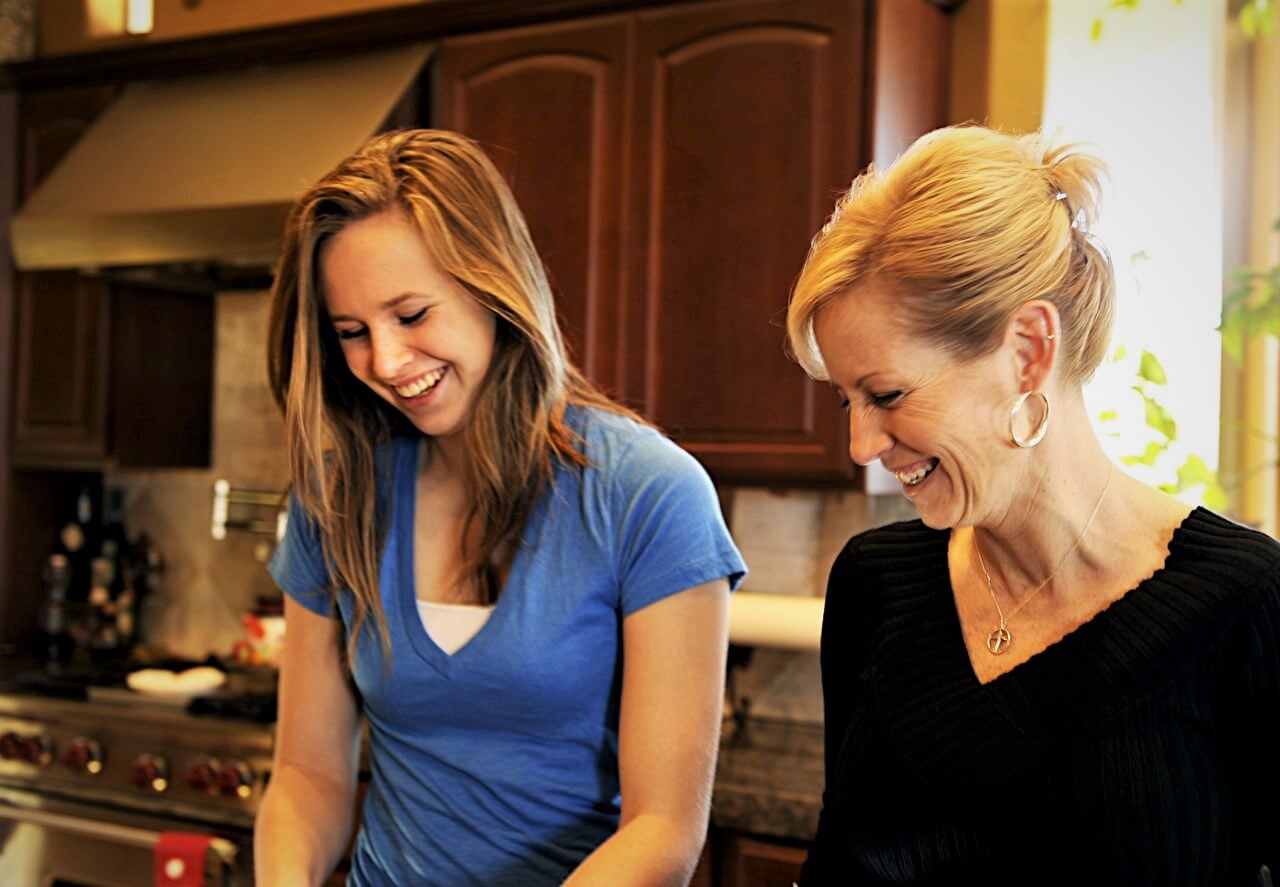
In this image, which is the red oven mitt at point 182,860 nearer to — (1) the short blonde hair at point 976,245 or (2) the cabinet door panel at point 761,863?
(2) the cabinet door panel at point 761,863

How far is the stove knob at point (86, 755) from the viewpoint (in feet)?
9.49

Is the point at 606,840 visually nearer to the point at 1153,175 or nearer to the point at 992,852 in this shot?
the point at 992,852

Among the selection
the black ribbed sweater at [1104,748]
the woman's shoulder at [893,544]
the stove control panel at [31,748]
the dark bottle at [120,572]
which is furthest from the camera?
the dark bottle at [120,572]

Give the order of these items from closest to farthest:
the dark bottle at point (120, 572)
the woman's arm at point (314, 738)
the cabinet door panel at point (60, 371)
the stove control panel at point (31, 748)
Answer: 1. the woman's arm at point (314, 738)
2. the stove control panel at point (31, 748)
3. the cabinet door panel at point (60, 371)
4. the dark bottle at point (120, 572)

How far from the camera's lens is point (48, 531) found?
3553mm

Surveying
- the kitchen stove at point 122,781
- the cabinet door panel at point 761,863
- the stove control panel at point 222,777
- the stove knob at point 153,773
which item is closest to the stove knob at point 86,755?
the kitchen stove at point 122,781

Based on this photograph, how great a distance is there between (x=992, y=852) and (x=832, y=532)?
1706mm

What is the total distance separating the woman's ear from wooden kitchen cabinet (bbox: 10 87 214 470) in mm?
2716

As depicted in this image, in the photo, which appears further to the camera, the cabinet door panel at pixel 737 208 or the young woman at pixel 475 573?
the cabinet door panel at pixel 737 208

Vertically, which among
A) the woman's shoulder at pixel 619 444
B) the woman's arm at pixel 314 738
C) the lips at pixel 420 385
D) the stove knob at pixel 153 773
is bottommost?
the stove knob at pixel 153 773

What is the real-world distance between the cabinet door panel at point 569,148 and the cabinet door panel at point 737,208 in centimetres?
6

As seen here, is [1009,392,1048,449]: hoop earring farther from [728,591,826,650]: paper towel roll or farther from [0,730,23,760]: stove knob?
[0,730,23,760]: stove knob

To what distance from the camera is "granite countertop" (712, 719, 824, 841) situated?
7.41ft

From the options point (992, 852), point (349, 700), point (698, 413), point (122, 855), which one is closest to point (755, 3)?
point (698, 413)
